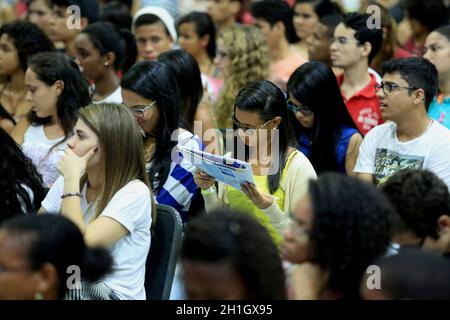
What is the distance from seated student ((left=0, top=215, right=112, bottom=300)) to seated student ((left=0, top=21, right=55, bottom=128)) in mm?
3281

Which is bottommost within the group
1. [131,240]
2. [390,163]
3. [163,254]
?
[163,254]

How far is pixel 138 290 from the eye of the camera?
11.5ft

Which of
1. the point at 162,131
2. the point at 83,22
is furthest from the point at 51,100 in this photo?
the point at 83,22

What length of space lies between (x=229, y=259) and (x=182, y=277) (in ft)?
0.61

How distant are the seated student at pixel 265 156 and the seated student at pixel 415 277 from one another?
139cm

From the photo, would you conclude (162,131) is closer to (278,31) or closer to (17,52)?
(17,52)

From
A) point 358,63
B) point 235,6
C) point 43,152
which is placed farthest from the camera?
point 235,6

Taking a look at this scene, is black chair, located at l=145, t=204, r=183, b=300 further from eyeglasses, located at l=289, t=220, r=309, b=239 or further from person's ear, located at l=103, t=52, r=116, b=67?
person's ear, located at l=103, t=52, r=116, b=67

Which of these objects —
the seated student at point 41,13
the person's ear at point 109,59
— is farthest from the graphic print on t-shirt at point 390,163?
the seated student at point 41,13

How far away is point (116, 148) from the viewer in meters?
3.59

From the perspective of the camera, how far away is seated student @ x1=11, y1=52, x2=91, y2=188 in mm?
4898

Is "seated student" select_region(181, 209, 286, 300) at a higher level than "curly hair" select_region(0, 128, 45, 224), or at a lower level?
higher

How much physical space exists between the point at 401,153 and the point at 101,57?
2.54m

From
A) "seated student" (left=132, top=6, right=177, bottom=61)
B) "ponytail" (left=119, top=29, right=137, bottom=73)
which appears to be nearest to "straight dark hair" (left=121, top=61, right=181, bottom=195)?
"ponytail" (left=119, top=29, right=137, bottom=73)
